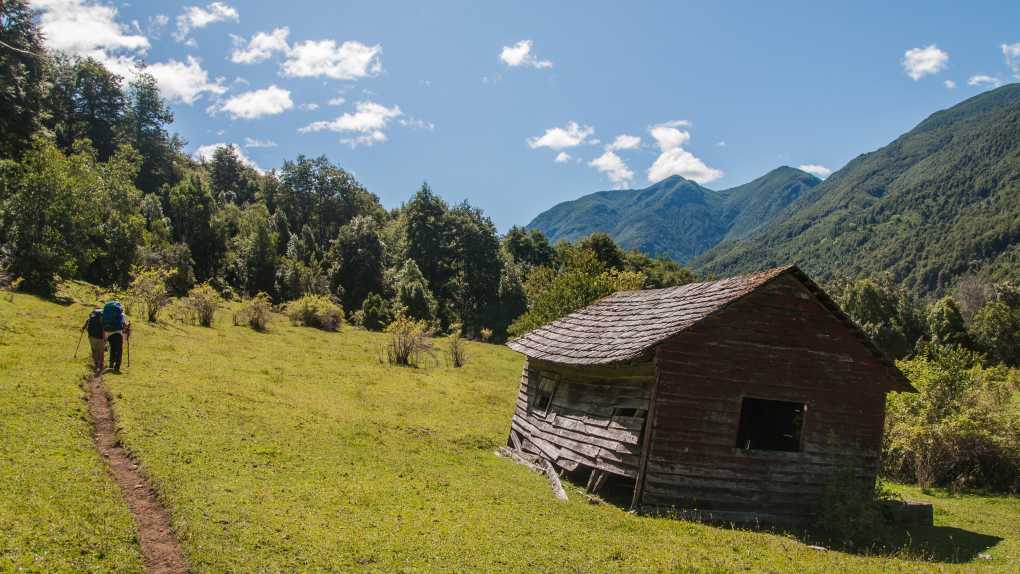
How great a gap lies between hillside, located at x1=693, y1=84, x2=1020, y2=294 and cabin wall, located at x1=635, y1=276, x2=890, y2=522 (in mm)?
117188

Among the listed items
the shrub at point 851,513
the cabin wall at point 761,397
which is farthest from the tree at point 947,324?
the shrub at point 851,513

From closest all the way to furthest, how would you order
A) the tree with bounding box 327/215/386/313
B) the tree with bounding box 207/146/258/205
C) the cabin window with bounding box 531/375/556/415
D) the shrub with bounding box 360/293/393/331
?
the cabin window with bounding box 531/375/556/415
the shrub with bounding box 360/293/393/331
the tree with bounding box 327/215/386/313
the tree with bounding box 207/146/258/205

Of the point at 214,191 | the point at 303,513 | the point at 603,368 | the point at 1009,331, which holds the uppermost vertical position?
the point at 214,191

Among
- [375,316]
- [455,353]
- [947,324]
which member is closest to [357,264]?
[375,316]

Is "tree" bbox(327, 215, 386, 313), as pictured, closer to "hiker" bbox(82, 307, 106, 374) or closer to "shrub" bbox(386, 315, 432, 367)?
"shrub" bbox(386, 315, 432, 367)

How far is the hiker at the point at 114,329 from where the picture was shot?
63.6ft

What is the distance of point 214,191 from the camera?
9281cm

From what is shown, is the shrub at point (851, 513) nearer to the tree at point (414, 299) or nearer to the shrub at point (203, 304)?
the shrub at point (203, 304)

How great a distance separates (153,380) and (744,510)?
18.4m

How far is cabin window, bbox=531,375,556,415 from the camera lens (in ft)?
63.0

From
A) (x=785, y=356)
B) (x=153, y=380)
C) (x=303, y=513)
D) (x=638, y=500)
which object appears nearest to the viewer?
(x=303, y=513)

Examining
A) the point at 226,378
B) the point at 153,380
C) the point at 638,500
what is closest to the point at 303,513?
the point at 638,500

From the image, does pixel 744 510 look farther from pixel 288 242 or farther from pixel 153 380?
pixel 288 242

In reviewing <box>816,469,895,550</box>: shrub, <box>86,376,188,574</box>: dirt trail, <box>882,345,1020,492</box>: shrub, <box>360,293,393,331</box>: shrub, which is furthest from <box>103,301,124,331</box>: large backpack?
<box>360,293,393,331</box>: shrub
